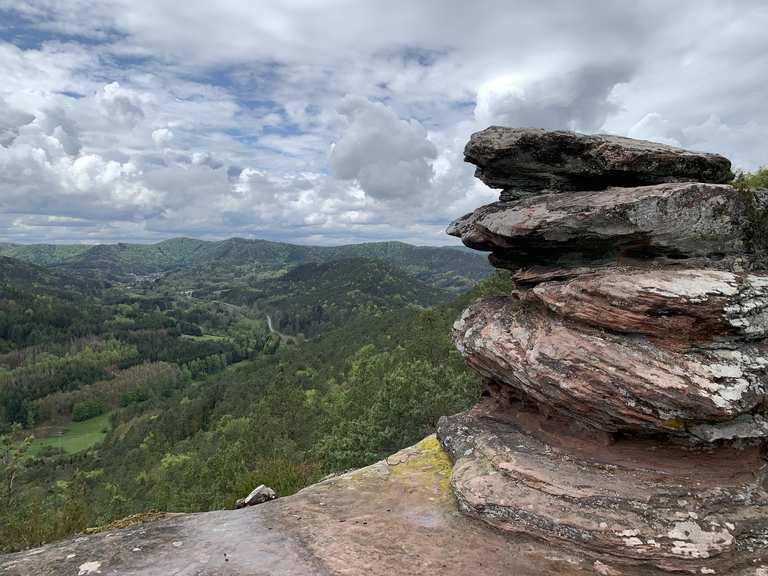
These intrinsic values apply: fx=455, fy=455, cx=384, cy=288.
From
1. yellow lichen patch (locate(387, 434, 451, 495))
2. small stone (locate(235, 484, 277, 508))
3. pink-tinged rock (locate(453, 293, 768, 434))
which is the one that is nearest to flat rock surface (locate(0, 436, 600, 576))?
yellow lichen patch (locate(387, 434, 451, 495))

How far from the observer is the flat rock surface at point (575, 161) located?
56.2ft

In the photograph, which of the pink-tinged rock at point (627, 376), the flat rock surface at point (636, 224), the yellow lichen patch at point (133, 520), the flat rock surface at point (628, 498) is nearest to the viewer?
the flat rock surface at point (628, 498)

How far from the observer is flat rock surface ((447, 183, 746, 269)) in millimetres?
15359

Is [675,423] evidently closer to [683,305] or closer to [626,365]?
→ [626,365]

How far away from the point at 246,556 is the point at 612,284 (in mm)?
14004

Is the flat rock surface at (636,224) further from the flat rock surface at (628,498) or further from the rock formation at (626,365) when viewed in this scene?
the flat rock surface at (628,498)

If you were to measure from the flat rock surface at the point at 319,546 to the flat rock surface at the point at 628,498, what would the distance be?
75cm

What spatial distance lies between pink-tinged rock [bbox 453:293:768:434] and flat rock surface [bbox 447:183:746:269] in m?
2.92

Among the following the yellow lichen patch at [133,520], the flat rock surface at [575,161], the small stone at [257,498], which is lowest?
the yellow lichen patch at [133,520]

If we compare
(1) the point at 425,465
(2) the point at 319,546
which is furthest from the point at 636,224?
(2) the point at 319,546

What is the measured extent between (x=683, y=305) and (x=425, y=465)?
11.4m

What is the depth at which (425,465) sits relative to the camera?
1903cm

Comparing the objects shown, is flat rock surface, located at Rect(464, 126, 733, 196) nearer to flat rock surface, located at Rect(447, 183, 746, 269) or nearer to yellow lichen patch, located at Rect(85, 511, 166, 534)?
flat rock surface, located at Rect(447, 183, 746, 269)

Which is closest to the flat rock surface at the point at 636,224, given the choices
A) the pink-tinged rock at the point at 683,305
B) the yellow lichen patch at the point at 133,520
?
the pink-tinged rock at the point at 683,305
